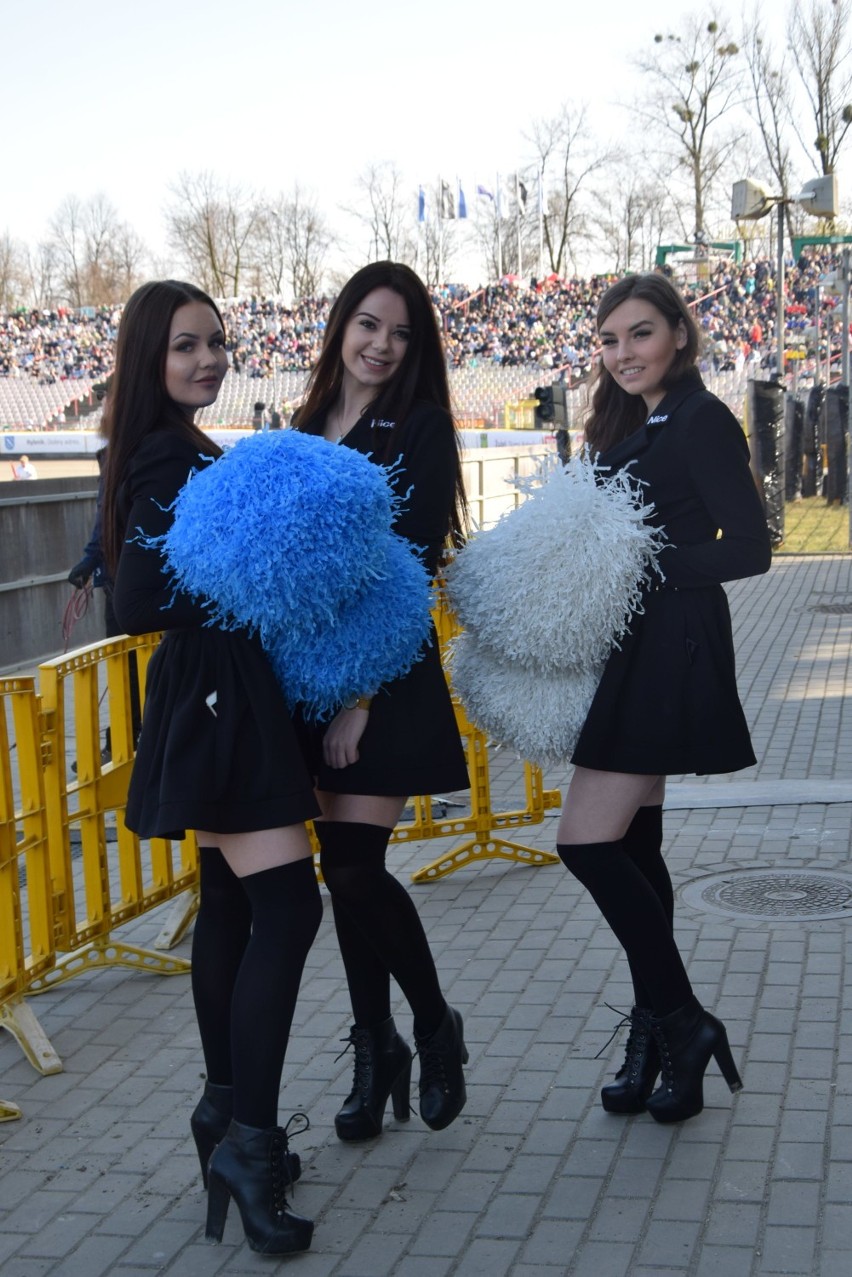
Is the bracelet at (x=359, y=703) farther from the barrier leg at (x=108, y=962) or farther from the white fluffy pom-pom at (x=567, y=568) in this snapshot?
the barrier leg at (x=108, y=962)

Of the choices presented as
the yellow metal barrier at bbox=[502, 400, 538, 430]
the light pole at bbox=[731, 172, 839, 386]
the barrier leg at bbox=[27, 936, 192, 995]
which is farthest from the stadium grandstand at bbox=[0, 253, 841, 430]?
the barrier leg at bbox=[27, 936, 192, 995]

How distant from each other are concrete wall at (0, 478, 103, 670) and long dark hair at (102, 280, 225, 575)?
902 cm

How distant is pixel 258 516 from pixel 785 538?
17.5 metres

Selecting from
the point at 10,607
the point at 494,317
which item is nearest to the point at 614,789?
the point at 10,607

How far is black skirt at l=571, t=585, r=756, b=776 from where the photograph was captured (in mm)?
3207

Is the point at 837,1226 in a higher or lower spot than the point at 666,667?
lower

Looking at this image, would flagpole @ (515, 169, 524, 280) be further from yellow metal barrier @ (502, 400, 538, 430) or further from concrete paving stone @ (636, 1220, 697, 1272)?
concrete paving stone @ (636, 1220, 697, 1272)

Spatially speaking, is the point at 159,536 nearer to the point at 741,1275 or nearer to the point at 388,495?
the point at 388,495

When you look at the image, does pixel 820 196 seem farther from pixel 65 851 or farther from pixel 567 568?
pixel 567 568

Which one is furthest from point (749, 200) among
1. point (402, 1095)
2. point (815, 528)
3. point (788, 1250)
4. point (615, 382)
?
point (788, 1250)

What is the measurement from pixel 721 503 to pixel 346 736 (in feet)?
3.08

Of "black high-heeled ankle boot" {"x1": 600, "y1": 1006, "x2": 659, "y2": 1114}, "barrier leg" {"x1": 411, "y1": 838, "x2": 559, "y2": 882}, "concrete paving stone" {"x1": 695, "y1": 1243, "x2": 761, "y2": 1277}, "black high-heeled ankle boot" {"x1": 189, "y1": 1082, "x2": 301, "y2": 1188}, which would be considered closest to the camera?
"concrete paving stone" {"x1": 695, "y1": 1243, "x2": 761, "y2": 1277}

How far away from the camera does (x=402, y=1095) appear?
3.51 meters

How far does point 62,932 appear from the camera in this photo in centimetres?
439
